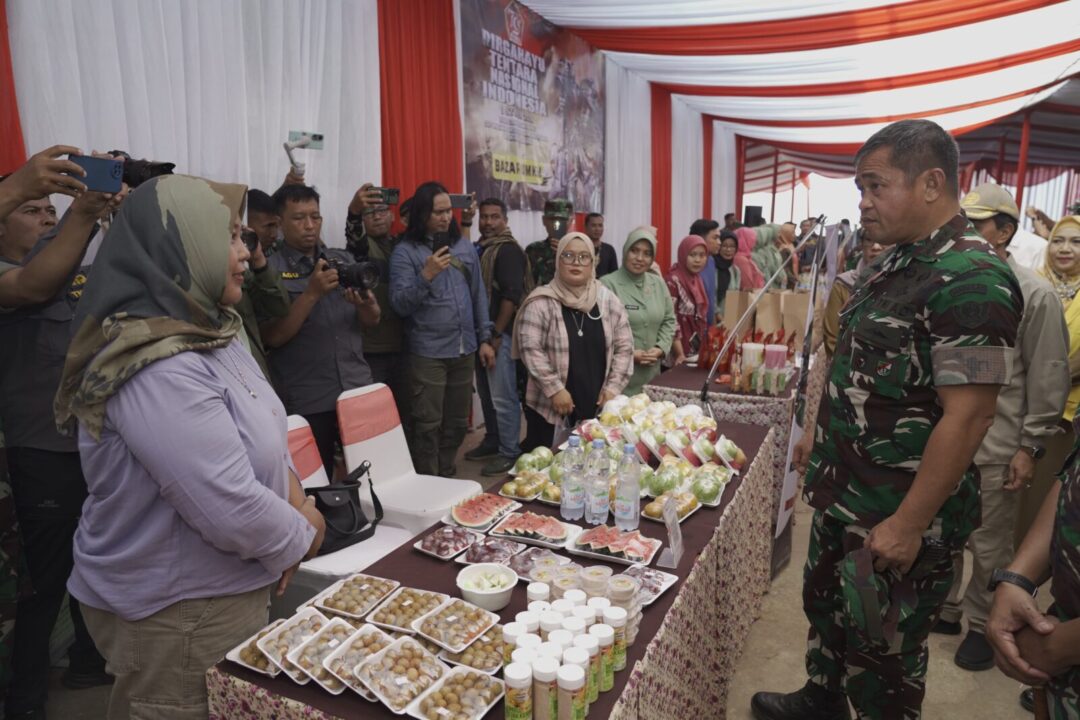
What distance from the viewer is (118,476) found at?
1181mm

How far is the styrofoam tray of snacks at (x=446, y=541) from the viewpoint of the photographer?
5.17 feet

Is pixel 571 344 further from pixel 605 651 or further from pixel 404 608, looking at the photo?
pixel 605 651

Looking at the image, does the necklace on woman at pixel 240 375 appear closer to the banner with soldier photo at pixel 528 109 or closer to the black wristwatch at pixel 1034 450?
the black wristwatch at pixel 1034 450

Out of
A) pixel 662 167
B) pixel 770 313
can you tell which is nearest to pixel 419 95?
pixel 770 313

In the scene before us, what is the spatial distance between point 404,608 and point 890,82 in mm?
6993

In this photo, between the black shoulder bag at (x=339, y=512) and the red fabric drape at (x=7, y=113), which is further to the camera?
the red fabric drape at (x=7, y=113)

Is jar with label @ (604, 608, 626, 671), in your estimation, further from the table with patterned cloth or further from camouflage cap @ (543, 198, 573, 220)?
camouflage cap @ (543, 198, 573, 220)

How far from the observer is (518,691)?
991 mm

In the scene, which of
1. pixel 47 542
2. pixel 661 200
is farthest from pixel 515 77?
pixel 47 542

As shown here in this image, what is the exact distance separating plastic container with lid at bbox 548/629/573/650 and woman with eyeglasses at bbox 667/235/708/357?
11.3 ft

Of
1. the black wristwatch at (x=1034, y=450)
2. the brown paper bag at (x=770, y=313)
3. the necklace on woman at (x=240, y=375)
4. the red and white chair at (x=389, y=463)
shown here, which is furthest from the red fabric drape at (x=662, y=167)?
the necklace on woman at (x=240, y=375)

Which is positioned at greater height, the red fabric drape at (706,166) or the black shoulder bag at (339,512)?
the red fabric drape at (706,166)

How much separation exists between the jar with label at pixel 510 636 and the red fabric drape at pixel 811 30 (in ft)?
15.7

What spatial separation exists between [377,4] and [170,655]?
Result: 3.71m
